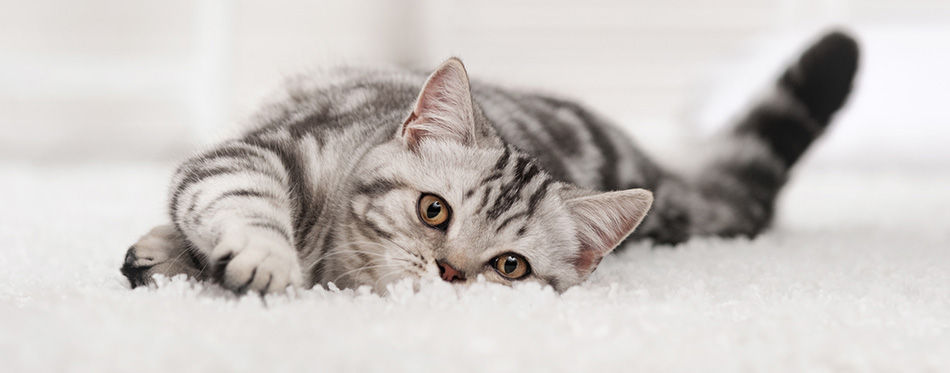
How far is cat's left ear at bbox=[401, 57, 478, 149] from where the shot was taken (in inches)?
40.1

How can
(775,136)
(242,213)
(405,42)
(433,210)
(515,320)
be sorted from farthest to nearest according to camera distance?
(405,42) < (775,136) < (433,210) < (242,213) < (515,320)

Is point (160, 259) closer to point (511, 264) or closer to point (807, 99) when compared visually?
point (511, 264)

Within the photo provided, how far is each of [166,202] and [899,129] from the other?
8.93 feet

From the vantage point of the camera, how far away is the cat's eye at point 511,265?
37.8 inches

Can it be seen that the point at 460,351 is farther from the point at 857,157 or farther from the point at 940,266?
the point at 857,157

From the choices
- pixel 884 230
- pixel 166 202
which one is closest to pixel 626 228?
pixel 166 202

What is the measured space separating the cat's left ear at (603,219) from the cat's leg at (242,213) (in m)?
0.40

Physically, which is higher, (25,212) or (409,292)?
(409,292)

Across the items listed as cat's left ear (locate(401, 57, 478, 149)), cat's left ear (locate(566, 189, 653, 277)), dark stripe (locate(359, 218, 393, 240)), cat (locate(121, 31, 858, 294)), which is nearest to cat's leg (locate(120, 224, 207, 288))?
cat (locate(121, 31, 858, 294))

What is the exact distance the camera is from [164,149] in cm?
431

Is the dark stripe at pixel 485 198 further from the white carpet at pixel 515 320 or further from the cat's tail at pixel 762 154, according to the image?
the cat's tail at pixel 762 154

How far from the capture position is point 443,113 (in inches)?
41.6

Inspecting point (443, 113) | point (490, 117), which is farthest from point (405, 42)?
point (443, 113)

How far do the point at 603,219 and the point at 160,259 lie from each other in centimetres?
59
